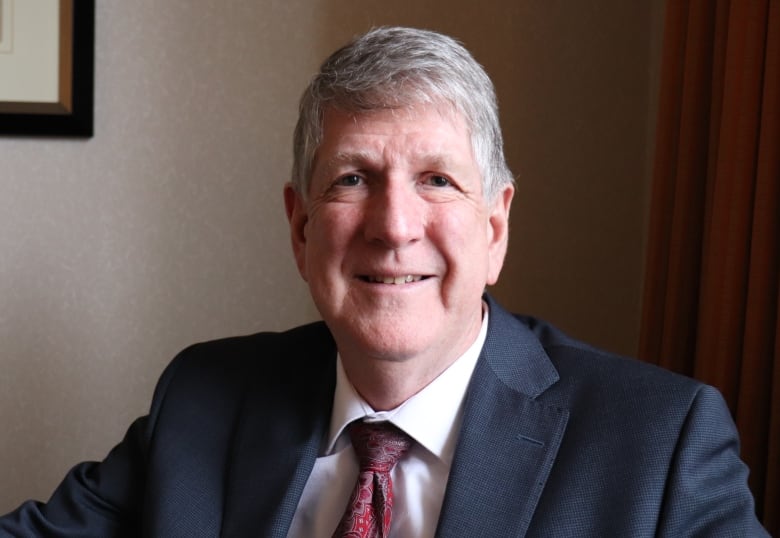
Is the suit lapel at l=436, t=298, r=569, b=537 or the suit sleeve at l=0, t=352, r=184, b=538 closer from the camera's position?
the suit lapel at l=436, t=298, r=569, b=537

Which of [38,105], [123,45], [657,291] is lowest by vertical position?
[657,291]

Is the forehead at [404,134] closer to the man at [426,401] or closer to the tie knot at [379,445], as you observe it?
the man at [426,401]

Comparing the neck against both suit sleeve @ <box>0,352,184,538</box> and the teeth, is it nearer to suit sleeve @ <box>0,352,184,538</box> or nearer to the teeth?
the teeth

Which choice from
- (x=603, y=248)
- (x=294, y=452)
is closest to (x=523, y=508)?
(x=294, y=452)

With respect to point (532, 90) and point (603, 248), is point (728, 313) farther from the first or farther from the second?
point (532, 90)

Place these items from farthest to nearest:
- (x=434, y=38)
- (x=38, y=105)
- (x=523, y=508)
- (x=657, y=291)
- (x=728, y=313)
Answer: (x=38, y=105) → (x=657, y=291) → (x=728, y=313) → (x=434, y=38) → (x=523, y=508)

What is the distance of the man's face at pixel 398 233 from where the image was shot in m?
1.39

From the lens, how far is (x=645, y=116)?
2.29m

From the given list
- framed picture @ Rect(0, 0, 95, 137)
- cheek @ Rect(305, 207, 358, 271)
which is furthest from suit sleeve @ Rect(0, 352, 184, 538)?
framed picture @ Rect(0, 0, 95, 137)

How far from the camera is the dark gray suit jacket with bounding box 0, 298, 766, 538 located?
1.30 meters

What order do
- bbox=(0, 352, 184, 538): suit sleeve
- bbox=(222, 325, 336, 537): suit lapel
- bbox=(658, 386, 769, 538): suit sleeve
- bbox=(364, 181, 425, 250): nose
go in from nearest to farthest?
bbox=(658, 386, 769, 538): suit sleeve < bbox=(364, 181, 425, 250): nose < bbox=(222, 325, 336, 537): suit lapel < bbox=(0, 352, 184, 538): suit sleeve

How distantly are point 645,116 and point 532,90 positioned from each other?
29 centimetres

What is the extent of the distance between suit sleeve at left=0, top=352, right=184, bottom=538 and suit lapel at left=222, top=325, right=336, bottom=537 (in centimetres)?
19

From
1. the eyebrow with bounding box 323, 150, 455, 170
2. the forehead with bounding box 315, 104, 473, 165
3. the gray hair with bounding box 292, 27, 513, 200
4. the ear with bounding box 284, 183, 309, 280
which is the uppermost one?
the gray hair with bounding box 292, 27, 513, 200
